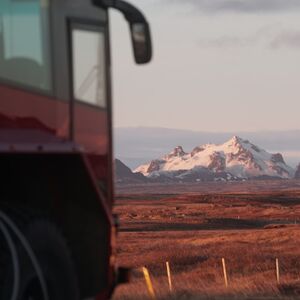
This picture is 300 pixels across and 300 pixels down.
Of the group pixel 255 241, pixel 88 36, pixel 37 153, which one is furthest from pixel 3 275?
A: pixel 255 241

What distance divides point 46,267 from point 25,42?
1.52 metres

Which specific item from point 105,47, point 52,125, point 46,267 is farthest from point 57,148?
point 105,47

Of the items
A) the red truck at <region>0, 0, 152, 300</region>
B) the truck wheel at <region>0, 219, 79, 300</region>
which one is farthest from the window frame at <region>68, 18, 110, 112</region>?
the truck wheel at <region>0, 219, 79, 300</region>

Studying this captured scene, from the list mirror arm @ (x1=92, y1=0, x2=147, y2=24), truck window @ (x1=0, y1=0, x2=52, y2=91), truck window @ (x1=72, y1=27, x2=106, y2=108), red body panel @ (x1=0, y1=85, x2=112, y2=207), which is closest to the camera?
red body panel @ (x1=0, y1=85, x2=112, y2=207)

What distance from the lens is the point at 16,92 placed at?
21.2 feet

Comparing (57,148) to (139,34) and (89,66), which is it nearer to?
(89,66)

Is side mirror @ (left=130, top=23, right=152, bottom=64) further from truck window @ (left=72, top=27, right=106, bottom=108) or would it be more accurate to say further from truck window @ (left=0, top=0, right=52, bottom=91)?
truck window @ (left=0, top=0, right=52, bottom=91)

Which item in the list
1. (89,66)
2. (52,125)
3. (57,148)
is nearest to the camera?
(57,148)

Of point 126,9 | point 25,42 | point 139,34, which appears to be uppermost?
point 126,9

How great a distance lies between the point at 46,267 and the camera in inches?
253

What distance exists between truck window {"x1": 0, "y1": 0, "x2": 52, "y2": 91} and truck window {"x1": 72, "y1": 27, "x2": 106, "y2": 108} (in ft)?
1.70

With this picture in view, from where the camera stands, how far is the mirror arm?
25.4 ft

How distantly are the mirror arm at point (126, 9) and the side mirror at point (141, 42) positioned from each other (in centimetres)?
5

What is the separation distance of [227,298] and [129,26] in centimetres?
799
